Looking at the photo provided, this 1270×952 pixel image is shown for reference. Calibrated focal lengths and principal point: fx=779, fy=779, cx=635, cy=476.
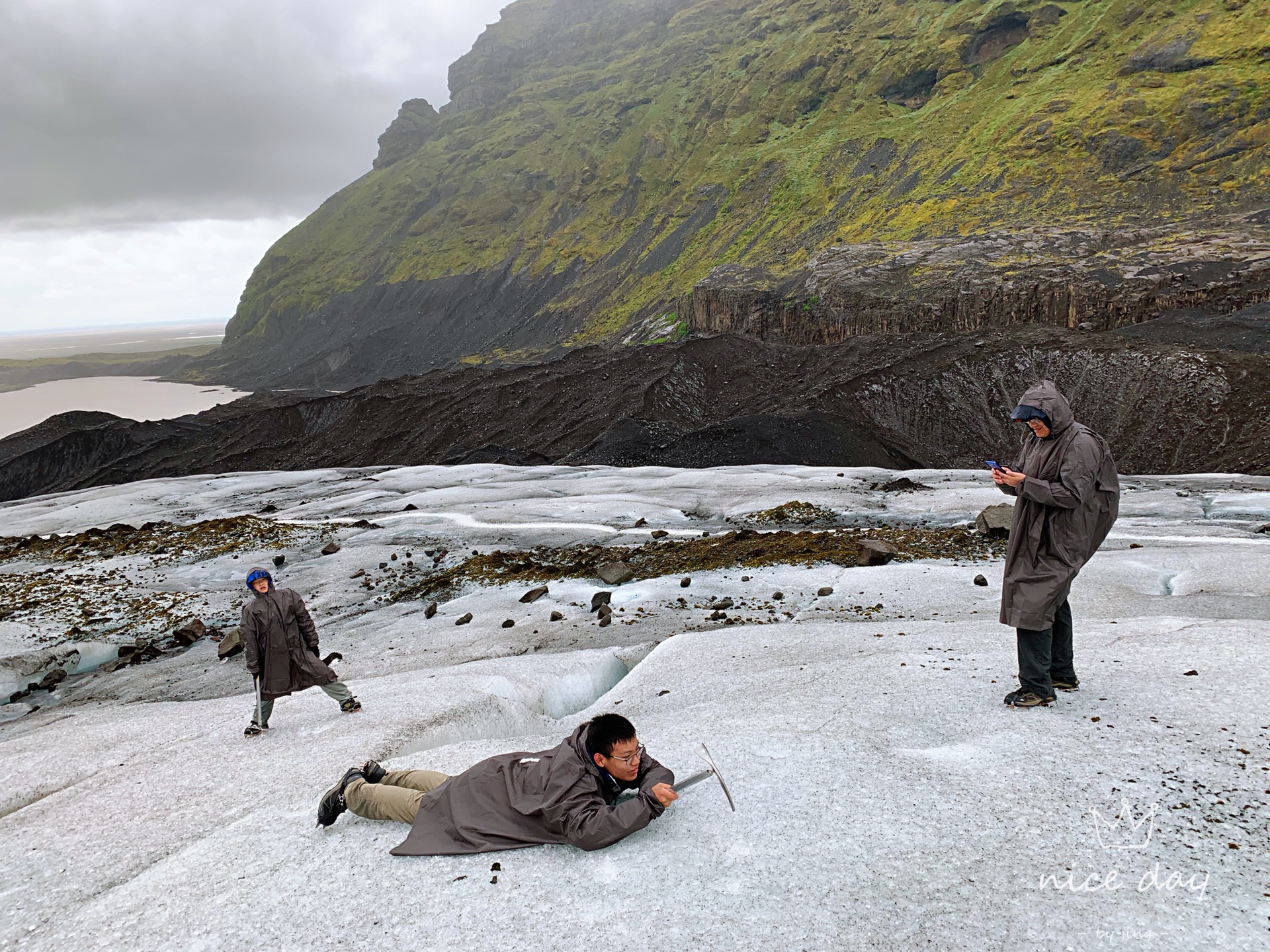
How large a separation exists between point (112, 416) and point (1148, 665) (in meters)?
80.3

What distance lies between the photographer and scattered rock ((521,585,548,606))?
14008 millimetres

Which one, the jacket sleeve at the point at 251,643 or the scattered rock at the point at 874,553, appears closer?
the jacket sleeve at the point at 251,643

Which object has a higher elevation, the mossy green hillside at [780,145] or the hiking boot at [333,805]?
the mossy green hillside at [780,145]

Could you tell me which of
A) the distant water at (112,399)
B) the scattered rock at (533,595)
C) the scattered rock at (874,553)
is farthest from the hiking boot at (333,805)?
the distant water at (112,399)

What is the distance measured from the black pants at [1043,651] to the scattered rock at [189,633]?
1413cm

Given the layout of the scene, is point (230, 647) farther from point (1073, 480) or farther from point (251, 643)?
point (1073, 480)

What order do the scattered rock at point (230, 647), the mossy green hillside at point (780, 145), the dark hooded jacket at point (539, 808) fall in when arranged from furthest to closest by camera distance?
the mossy green hillside at point (780, 145) → the scattered rock at point (230, 647) → the dark hooded jacket at point (539, 808)

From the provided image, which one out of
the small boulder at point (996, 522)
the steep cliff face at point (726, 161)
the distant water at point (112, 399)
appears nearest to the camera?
the small boulder at point (996, 522)

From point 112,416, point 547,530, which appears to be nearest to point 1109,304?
point 547,530

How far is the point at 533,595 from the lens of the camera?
14055 mm

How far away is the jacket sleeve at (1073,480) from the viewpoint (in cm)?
551

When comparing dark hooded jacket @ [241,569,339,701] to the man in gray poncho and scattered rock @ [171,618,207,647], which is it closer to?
the man in gray poncho

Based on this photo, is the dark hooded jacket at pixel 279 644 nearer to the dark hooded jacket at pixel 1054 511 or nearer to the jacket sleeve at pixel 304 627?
the jacket sleeve at pixel 304 627

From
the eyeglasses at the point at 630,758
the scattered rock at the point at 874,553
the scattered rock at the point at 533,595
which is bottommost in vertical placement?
the scattered rock at the point at 533,595
